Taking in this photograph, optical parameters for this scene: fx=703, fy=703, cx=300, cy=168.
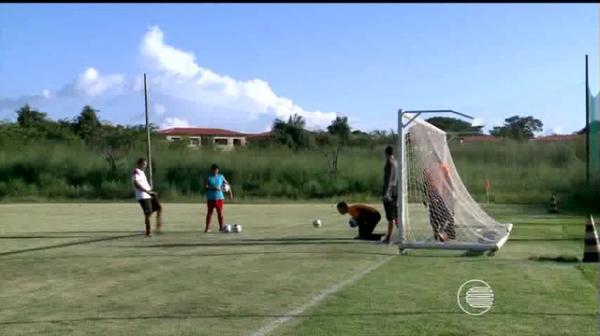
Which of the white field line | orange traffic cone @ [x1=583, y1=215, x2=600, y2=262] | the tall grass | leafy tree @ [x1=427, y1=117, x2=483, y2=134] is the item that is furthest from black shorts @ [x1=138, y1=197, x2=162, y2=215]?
the tall grass

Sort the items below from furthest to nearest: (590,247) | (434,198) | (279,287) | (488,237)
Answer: (488,237) < (434,198) < (590,247) < (279,287)

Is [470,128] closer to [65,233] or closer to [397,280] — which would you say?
[397,280]

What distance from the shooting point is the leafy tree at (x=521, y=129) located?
1604 inches

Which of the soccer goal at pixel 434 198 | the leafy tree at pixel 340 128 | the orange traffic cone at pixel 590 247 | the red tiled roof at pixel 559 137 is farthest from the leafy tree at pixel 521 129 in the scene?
the orange traffic cone at pixel 590 247

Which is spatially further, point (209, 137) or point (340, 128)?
point (340, 128)

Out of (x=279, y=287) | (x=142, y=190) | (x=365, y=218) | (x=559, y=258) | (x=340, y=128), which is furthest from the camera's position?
(x=340, y=128)

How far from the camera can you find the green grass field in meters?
7.05

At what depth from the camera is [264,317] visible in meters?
7.43

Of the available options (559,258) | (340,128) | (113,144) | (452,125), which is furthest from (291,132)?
(559,258)

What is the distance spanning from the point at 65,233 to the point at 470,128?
10.5m

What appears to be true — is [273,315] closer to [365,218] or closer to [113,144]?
[365,218]

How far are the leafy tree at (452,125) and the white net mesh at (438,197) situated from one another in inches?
53.0

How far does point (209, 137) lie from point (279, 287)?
45.3 m

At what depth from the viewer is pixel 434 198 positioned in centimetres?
1401
